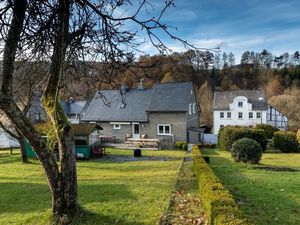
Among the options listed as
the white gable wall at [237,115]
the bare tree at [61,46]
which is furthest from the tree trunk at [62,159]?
the white gable wall at [237,115]

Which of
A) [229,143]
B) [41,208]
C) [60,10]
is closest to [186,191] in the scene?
[41,208]

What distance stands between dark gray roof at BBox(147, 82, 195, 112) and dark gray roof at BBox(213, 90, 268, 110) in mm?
19211

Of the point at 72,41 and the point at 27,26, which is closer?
the point at 27,26

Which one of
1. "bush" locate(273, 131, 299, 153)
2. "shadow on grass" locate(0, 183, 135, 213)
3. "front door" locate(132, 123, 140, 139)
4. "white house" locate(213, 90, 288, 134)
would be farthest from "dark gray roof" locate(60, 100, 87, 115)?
"shadow on grass" locate(0, 183, 135, 213)

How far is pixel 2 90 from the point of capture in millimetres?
5898

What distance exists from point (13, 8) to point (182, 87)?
30.9 m

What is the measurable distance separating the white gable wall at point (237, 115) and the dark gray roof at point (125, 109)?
20997mm

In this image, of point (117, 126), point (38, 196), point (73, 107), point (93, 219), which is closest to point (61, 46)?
point (93, 219)

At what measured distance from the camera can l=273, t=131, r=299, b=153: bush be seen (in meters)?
28.0

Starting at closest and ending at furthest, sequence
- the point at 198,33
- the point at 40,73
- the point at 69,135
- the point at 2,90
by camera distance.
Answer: the point at 2,90
the point at 198,33
the point at 69,135
the point at 40,73

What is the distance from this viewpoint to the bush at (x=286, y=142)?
2797cm

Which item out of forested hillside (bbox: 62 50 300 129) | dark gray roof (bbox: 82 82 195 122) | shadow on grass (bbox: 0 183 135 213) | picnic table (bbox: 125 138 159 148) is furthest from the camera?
forested hillside (bbox: 62 50 300 129)

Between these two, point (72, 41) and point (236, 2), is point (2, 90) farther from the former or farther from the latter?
point (236, 2)

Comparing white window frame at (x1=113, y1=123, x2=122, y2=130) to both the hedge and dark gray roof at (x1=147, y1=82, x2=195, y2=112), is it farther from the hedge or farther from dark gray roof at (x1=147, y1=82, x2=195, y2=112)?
the hedge
